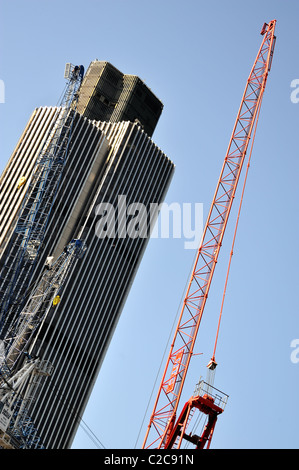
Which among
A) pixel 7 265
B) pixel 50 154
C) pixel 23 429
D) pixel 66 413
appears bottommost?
pixel 23 429

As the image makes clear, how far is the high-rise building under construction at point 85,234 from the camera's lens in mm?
151375

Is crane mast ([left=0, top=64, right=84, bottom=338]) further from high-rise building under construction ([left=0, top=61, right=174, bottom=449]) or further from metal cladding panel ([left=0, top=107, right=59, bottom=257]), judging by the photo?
metal cladding panel ([left=0, top=107, right=59, bottom=257])

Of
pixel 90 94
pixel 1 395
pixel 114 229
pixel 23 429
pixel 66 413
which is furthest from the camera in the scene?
pixel 90 94

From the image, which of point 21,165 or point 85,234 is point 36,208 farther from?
point 21,165

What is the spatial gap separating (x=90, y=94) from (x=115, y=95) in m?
6.40

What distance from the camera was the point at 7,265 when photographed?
15312cm

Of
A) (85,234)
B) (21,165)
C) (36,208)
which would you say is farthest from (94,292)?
(36,208)

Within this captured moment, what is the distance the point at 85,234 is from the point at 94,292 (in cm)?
1239

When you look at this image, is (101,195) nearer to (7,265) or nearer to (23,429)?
(7,265)

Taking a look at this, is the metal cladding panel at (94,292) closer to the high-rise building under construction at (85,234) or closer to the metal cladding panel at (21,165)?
the high-rise building under construction at (85,234)

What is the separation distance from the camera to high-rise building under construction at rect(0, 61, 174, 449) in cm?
15138

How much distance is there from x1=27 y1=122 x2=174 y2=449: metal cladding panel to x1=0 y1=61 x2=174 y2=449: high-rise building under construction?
201 mm
